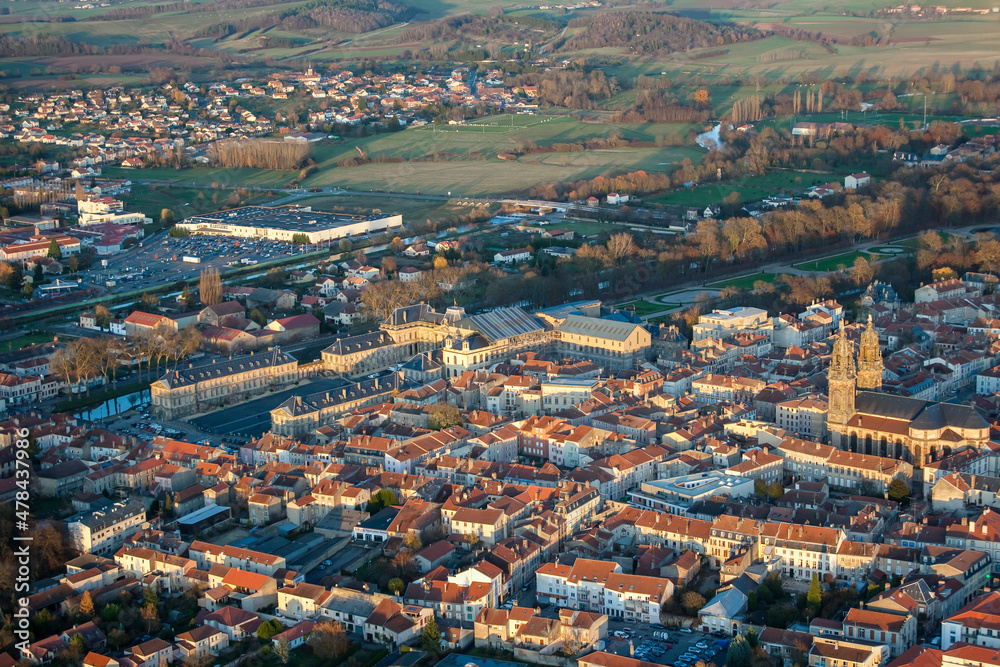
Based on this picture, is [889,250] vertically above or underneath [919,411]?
underneath

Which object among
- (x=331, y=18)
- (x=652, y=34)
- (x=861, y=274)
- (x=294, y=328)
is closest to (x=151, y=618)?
(x=294, y=328)

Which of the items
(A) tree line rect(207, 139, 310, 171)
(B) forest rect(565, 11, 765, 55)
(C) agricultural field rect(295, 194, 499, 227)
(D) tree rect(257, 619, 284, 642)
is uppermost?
(B) forest rect(565, 11, 765, 55)

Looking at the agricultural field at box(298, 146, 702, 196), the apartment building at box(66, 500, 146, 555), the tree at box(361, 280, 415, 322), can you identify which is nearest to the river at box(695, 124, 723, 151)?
the agricultural field at box(298, 146, 702, 196)

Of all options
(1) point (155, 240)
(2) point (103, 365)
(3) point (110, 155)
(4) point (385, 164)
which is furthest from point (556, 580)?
(3) point (110, 155)

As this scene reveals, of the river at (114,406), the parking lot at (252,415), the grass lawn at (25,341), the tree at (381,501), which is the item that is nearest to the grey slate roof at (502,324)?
the parking lot at (252,415)

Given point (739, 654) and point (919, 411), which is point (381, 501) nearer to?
point (739, 654)

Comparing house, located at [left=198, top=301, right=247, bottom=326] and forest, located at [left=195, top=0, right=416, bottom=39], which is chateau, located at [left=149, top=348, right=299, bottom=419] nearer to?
house, located at [left=198, top=301, right=247, bottom=326]
